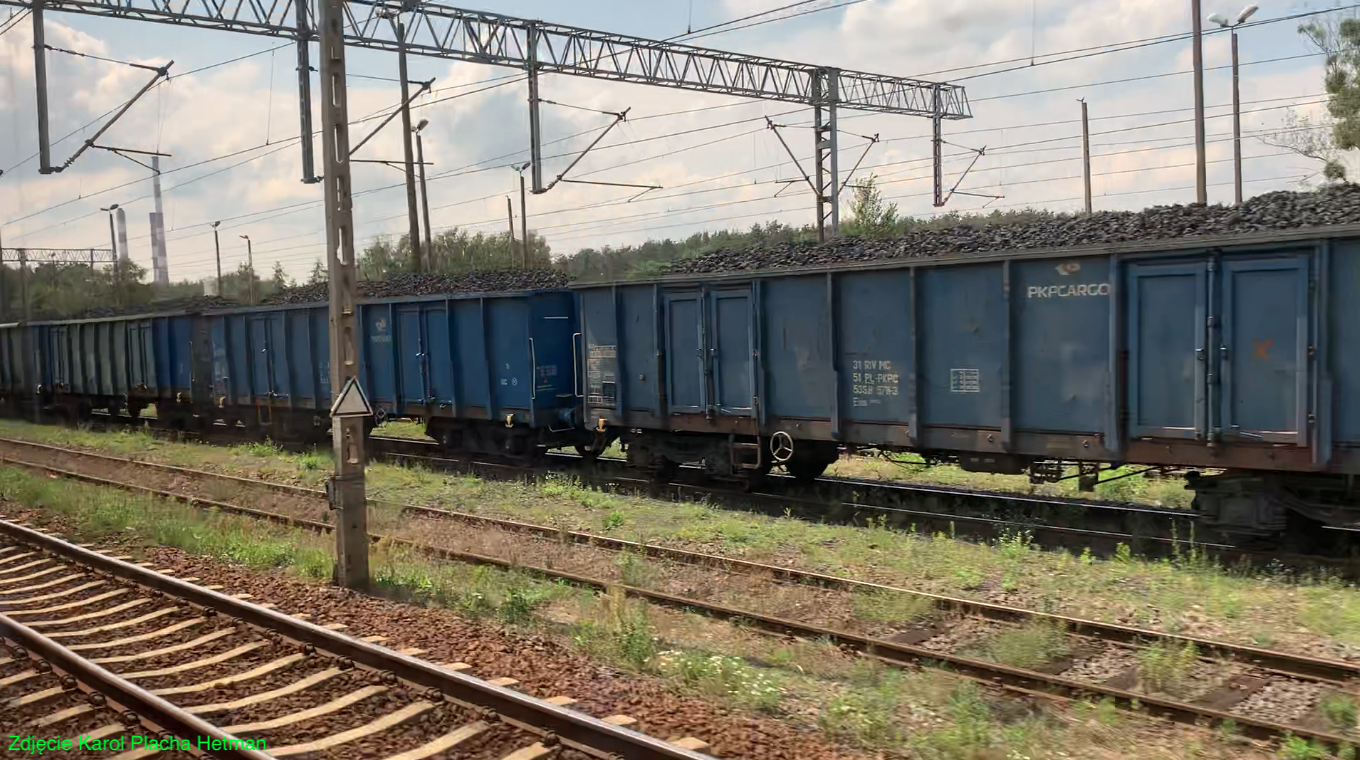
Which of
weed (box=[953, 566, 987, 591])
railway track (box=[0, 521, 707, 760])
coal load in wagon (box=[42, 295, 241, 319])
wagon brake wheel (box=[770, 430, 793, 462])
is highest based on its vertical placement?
coal load in wagon (box=[42, 295, 241, 319])

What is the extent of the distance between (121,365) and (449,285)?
13549mm

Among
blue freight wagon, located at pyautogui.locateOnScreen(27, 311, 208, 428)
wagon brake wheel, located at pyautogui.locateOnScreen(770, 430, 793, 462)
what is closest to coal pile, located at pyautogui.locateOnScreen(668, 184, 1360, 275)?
wagon brake wheel, located at pyautogui.locateOnScreen(770, 430, 793, 462)

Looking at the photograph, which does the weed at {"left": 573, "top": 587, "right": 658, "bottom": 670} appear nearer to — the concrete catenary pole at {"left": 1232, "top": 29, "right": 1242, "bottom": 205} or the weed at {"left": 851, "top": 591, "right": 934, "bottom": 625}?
the weed at {"left": 851, "top": 591, "right": 934, "bottom": 625}

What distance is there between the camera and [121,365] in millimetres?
27797

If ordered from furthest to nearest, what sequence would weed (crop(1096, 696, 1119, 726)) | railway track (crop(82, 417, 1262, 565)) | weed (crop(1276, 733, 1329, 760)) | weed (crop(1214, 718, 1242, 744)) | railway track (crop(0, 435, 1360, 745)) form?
1. railway track (crop(82, 417, 1262, 565))
2. railway track (crop(0, 435, 1360, 745))
3. weed (crop(1096, 696, 1119, 726))
4. weed (crop(1214, 718, 1242, 744))
5. weed (crop(1276, 733, 1329, 760))

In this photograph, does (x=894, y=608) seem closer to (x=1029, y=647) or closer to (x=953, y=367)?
(x=1029, y=647)

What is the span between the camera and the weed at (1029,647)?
7.14m

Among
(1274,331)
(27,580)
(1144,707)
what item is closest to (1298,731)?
(1144,707)

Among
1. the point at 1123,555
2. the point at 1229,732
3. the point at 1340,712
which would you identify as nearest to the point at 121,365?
the point at 1123,555

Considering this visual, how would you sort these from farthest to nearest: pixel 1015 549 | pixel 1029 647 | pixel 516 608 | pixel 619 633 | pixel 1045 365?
pixel 1045 365 < pixel 1015 549 < pixel 516 608 < pixel 619 633 < pixel 1029 647

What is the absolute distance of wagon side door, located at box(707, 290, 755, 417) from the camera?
1345 centimetres

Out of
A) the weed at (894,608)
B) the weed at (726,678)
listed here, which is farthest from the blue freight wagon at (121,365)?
the weed at (726,678)

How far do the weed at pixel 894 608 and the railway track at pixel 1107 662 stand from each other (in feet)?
0.22

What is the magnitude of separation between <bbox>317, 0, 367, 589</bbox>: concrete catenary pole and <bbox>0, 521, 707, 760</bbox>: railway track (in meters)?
1.06
